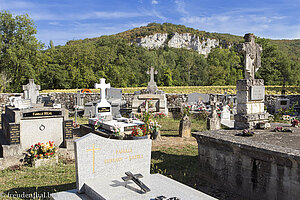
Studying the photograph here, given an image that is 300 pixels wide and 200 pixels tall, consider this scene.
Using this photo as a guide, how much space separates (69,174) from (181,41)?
14997 centimetres

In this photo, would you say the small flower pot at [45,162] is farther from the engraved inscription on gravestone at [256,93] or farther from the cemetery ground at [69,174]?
the engraved inscription on gravestone at [256,93]

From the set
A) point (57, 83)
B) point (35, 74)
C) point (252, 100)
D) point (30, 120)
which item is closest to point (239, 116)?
point (252, 100)

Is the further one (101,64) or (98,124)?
(101,64)

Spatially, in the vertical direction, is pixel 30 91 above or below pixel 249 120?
above

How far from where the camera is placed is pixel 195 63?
226ft

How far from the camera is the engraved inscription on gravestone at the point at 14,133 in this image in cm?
725

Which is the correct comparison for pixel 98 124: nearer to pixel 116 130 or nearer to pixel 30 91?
pixel 116 130

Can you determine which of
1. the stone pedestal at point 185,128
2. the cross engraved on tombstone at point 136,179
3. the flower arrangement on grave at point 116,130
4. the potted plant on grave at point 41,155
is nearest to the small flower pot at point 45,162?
the potted plant on grave at point 41,155

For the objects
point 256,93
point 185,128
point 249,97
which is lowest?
point 185,128

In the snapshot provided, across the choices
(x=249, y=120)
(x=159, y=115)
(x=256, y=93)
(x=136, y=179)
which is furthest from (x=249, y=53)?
(x=159, y=115)

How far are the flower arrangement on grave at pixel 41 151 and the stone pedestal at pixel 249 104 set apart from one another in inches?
206

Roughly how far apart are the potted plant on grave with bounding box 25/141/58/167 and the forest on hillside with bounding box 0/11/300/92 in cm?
1703

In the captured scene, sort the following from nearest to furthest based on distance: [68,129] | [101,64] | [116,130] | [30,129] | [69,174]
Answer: [69,174] < [30,129] < [68,129] < [116,130] < [101,64]

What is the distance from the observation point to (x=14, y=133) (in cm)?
731
